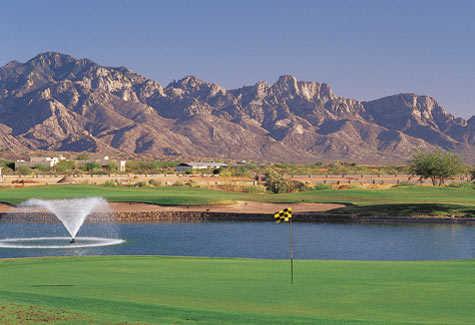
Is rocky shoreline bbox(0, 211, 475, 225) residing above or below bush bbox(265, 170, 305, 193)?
below

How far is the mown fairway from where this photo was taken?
7369 cm

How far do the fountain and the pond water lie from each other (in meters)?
0.96

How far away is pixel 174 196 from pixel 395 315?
61.2 m

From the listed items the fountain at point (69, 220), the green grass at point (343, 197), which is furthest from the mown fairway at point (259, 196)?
the fountain at point (69, 220)

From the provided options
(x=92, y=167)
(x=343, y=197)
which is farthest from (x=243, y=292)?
(x=92, y=167)

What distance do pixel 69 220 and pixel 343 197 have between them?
28.7m

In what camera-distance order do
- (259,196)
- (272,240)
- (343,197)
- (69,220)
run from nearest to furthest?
(272,240), (69,220), (343,197), (259,196)

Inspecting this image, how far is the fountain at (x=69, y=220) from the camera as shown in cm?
4644

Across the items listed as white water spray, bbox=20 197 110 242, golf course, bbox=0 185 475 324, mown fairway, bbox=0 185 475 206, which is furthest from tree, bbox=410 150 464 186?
golf course, bbox=0 185 475 324

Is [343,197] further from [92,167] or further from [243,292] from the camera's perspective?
[92,167]

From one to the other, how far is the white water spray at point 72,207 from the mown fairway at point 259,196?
3099mm

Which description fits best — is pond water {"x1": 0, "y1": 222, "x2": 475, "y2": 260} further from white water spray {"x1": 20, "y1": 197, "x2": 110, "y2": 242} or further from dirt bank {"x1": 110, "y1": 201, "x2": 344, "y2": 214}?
dirt bank {"x1": 110, "y1": 201, "x2": 344, "y2": 214}

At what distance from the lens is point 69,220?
202ft

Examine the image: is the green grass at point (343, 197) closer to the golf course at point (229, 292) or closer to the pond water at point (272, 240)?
the pond water at point (272, 240)
